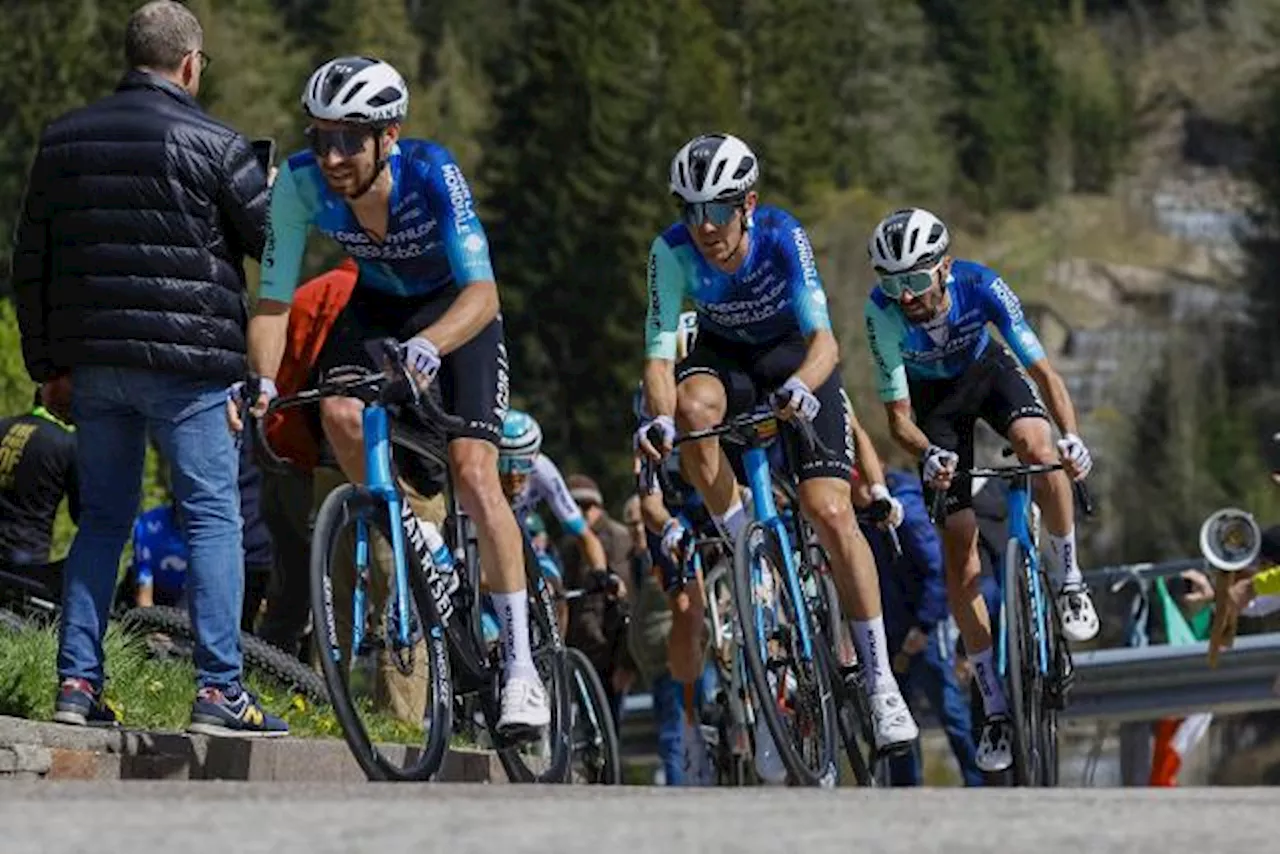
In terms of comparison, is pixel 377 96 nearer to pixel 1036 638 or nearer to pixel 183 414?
pixel 183 414

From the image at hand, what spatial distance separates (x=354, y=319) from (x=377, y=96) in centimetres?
73

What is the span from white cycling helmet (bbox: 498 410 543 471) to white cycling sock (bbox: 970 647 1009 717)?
215 cm

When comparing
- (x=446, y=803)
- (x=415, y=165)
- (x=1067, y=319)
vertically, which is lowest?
(x=446, y=803)

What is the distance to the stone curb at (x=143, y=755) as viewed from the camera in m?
9.65

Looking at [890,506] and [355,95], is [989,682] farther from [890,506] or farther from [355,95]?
[355,95]

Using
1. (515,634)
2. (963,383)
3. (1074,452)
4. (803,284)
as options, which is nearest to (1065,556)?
(963,383)

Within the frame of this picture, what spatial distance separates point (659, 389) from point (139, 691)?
1919 mm

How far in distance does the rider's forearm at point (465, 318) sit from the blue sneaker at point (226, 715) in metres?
1.15

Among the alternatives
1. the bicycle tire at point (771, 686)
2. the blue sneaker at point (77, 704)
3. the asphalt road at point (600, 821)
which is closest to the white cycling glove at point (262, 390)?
the blue sneaker at point (77, 704)

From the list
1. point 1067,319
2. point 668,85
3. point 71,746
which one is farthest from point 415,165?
point 1067,319

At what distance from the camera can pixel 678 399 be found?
40.5 feet

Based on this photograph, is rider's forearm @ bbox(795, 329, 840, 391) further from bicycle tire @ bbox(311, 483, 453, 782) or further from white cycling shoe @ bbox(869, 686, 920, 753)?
bicycle tire @ bbox(311, 483, 453, 782)

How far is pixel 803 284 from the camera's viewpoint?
12.1 m

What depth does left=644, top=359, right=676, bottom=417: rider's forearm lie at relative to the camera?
38.7ft
